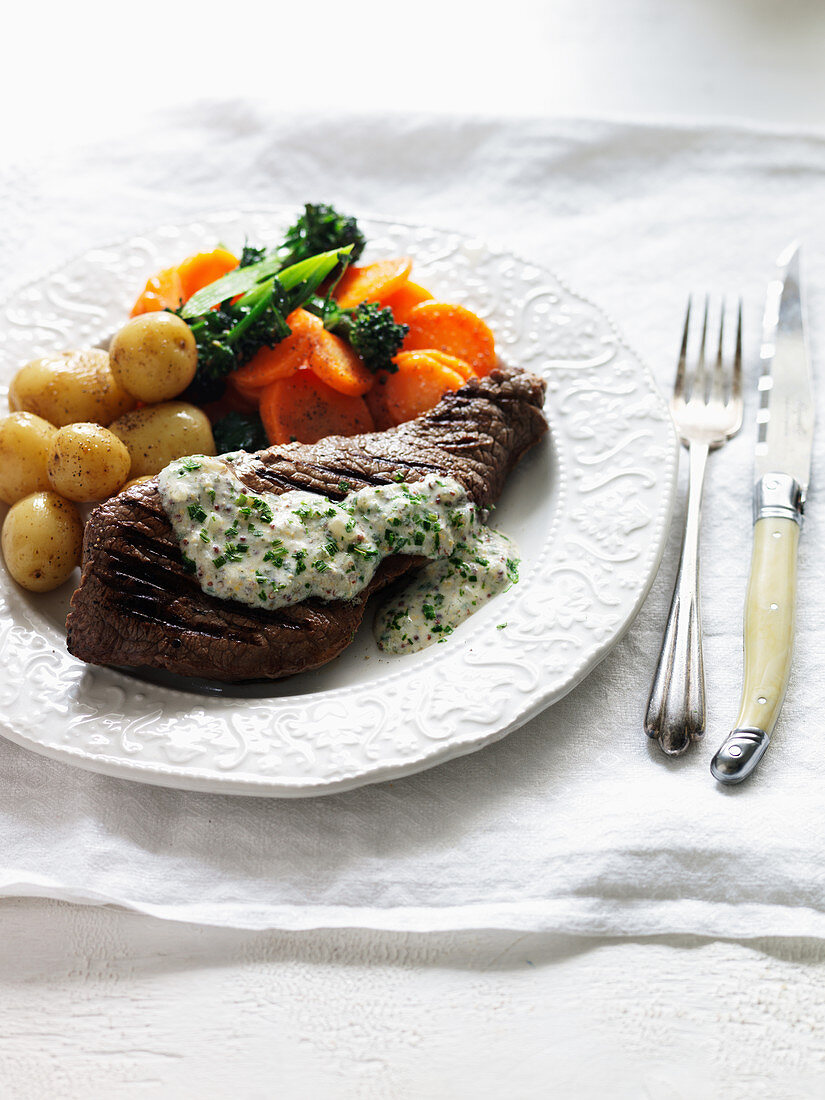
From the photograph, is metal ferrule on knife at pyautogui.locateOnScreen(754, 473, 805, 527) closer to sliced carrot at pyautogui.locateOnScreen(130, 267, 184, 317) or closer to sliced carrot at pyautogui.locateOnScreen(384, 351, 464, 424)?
sliced carrot at pyautogui.locateOnScreen(384, 351, 464, 424)

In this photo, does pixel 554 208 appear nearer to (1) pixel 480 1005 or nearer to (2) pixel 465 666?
(2) pixel 465 666

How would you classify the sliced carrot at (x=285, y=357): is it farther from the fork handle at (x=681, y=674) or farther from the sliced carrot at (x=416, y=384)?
the fork handle at (x=681, y=674)

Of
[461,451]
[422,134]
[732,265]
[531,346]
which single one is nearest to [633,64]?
[422,134]

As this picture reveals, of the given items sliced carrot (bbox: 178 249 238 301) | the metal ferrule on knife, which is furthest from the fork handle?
sliced carrot (bbox: 178 249 238 301)

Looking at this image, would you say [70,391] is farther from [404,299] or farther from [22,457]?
[404,299]

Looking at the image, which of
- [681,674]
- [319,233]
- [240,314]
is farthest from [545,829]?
[319,233]
